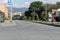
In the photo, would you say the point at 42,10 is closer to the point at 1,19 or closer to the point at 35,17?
the point at 35,17

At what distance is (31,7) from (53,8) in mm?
18052

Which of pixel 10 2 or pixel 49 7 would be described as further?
pixel 49 7

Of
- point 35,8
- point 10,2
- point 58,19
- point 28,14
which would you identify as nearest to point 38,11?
point 35,8

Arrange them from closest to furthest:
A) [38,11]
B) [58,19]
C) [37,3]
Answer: [58,19]
[38,11]
[37,3]

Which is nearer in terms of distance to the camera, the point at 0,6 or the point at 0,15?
the point at 0,15

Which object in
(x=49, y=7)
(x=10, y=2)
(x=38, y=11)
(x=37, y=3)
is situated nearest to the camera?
(x=10, y=2)

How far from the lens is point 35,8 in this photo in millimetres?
156000

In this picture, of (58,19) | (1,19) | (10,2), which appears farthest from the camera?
(58,19)

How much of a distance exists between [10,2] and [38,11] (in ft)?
347

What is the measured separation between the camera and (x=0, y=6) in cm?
13925

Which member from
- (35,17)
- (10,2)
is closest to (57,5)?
(35,17)

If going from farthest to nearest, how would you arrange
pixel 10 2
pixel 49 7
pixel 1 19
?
1. pixel 49 7
2. pixel 1 19
3. pixel 10 2

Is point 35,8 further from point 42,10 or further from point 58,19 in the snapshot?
point 58,19

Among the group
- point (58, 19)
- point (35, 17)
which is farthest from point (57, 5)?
point (58, 19)
